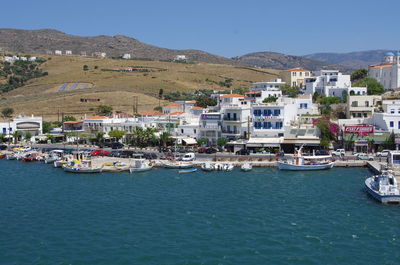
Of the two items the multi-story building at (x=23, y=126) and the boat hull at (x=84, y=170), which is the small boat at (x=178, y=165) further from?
the multi-story building at (x=23, y=126)

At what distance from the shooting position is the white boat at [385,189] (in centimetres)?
3759

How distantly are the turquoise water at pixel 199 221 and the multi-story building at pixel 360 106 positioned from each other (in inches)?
768

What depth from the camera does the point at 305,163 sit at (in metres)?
52.4

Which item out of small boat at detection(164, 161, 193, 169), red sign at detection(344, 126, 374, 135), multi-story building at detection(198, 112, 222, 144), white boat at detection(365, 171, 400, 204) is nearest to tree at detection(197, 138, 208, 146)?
multi-story building at detection(198, 112, 222, 144)

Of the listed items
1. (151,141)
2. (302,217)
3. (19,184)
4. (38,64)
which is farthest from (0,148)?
(38,64)

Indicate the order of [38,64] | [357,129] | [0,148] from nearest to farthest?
[357,129] < [0,148] < [38,64]

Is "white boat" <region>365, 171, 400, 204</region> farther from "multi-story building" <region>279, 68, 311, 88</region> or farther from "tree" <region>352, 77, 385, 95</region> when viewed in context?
"multi-story building" <region>279, 68, 311, 88</region>

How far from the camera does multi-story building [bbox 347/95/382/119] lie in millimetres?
67312

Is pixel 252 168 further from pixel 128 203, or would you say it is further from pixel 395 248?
pixel 395 248

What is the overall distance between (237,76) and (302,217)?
499 ft

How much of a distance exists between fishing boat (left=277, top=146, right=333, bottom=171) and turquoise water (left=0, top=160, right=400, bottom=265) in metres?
1.79

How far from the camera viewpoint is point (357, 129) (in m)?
59.0

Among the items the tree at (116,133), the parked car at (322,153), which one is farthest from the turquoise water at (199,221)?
the tree at (116,133)

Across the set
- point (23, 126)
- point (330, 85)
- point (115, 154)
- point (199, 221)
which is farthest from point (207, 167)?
point (23, 126)
